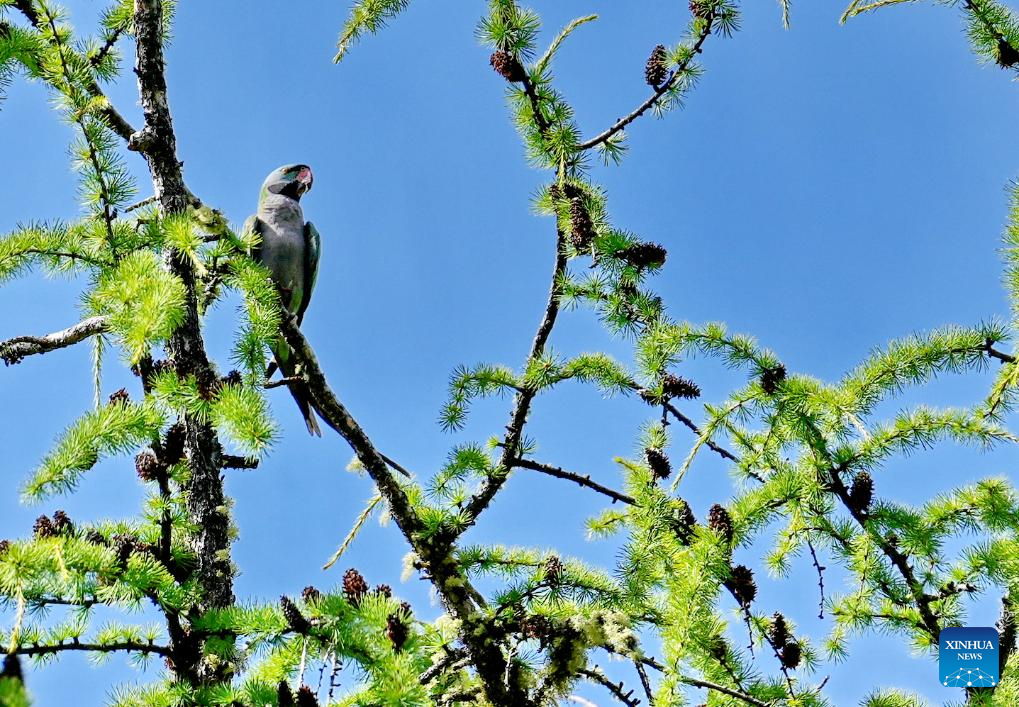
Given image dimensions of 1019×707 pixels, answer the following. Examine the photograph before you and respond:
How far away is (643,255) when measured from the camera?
3150mm

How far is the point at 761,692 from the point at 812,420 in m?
0.91

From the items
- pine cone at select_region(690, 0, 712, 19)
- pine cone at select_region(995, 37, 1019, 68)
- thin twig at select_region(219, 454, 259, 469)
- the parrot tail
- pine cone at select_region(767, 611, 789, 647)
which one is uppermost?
pine cone at select_region(690, 0, 712, 19)

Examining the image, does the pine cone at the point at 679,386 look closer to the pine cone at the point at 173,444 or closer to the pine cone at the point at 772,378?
the pine cone at the point at 772,378

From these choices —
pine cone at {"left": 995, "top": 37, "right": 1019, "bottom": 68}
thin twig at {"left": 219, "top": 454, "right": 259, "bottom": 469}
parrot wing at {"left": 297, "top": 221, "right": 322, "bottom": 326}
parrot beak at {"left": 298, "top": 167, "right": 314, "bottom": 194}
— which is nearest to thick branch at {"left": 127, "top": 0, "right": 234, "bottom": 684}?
thin twig at {"left": 219, "top": 454, "right": 259, "bottom": 469}

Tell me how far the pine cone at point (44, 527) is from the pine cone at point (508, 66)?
2.05 m

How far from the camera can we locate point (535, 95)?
3268 millimetres

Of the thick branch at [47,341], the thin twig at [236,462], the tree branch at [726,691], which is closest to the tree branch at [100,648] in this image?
the thin twig at [236,462]

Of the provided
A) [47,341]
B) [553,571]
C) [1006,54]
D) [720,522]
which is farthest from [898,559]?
[47,341]

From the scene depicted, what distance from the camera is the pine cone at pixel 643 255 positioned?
124 inches

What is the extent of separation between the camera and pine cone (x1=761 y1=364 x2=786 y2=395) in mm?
3072

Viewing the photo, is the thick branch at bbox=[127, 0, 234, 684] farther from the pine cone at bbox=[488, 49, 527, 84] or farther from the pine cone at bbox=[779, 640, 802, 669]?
the pine cone at bbox=[779, 640, 802, 669]

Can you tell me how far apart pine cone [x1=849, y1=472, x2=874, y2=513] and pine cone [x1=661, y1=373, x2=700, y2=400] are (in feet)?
1.99

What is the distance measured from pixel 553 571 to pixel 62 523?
1.53 m

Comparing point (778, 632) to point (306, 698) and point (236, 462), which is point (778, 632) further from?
point (236, 462)
